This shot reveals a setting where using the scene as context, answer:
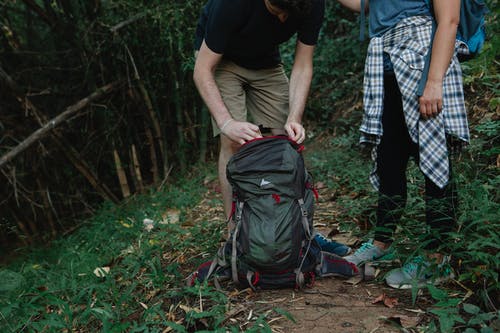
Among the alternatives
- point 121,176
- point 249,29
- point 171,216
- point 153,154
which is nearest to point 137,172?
point 121,176

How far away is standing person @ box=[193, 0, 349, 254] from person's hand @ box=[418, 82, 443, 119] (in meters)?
0.63

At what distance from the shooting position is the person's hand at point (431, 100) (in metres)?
2.09

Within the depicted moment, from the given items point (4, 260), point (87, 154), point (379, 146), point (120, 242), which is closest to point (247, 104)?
point (379, 146)

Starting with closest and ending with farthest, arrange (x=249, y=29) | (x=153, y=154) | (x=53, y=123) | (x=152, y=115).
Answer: (x=249, y=29)
(x=53, y=123)
(x=152, y=115)
(x=153, y=154)

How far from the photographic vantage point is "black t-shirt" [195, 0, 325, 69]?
2461mm

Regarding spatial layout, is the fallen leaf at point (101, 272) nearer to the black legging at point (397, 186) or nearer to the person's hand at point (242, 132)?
the person's hand at point (242, 132)

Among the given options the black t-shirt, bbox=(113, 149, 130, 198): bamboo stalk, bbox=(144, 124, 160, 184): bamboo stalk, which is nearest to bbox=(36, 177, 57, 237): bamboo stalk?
bbox=(113, 149, 130, 198): bamboo stalk

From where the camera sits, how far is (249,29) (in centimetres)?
254

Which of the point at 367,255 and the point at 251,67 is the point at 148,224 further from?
the point at 367,255

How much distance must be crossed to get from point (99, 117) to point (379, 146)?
416 cm

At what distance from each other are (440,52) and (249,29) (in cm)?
99

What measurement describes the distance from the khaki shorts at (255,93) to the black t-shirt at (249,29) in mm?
57

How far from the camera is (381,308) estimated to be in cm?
214

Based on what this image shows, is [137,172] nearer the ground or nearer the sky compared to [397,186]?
nearer the ground
